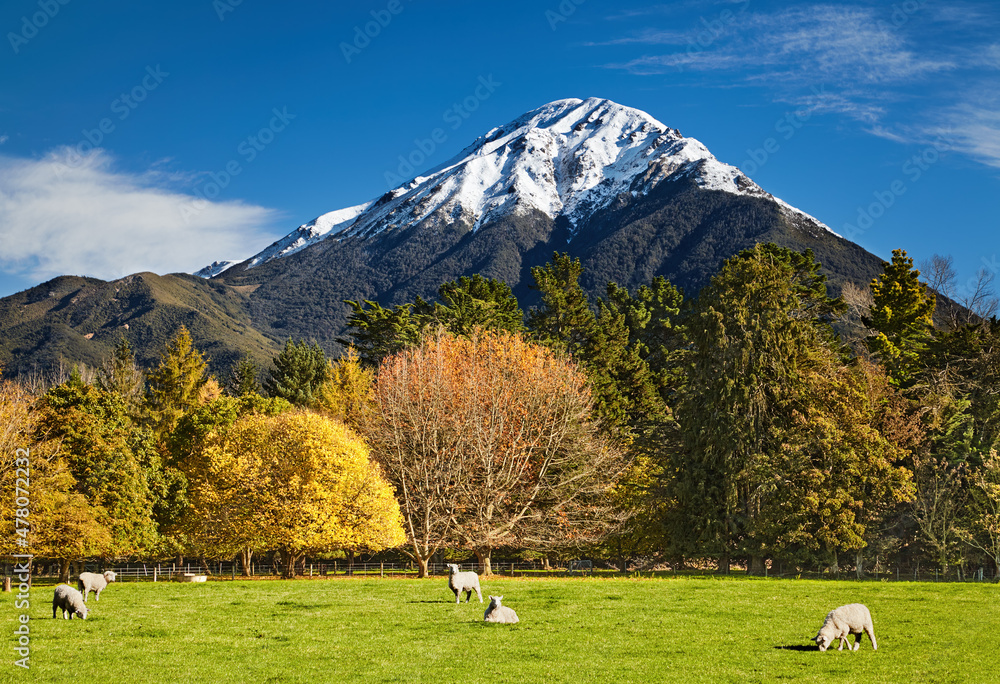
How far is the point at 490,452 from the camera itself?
40.4 meters

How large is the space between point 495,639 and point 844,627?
644cm

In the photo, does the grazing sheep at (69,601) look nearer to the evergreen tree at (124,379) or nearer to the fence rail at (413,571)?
the fence rail at (413,571)

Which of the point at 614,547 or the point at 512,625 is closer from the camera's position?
the point at 512,625

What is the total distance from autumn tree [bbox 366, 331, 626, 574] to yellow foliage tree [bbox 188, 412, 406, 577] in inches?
137

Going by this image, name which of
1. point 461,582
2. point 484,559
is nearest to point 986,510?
point 484,559

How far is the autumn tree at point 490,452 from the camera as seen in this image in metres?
40.9

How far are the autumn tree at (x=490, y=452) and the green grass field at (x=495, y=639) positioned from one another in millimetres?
16764

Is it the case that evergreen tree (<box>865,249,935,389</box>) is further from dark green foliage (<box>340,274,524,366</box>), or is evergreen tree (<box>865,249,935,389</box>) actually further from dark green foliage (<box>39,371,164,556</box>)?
dark green foliage (<box>39,371,164,556</box>)

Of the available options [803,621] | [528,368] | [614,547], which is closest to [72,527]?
[528,368]

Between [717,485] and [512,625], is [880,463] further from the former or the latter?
[512,625]

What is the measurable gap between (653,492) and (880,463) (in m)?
11.4

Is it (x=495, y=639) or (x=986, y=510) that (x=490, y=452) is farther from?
(x=495, y=639)

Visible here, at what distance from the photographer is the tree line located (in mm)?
37469

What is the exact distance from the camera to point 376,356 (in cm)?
6956
